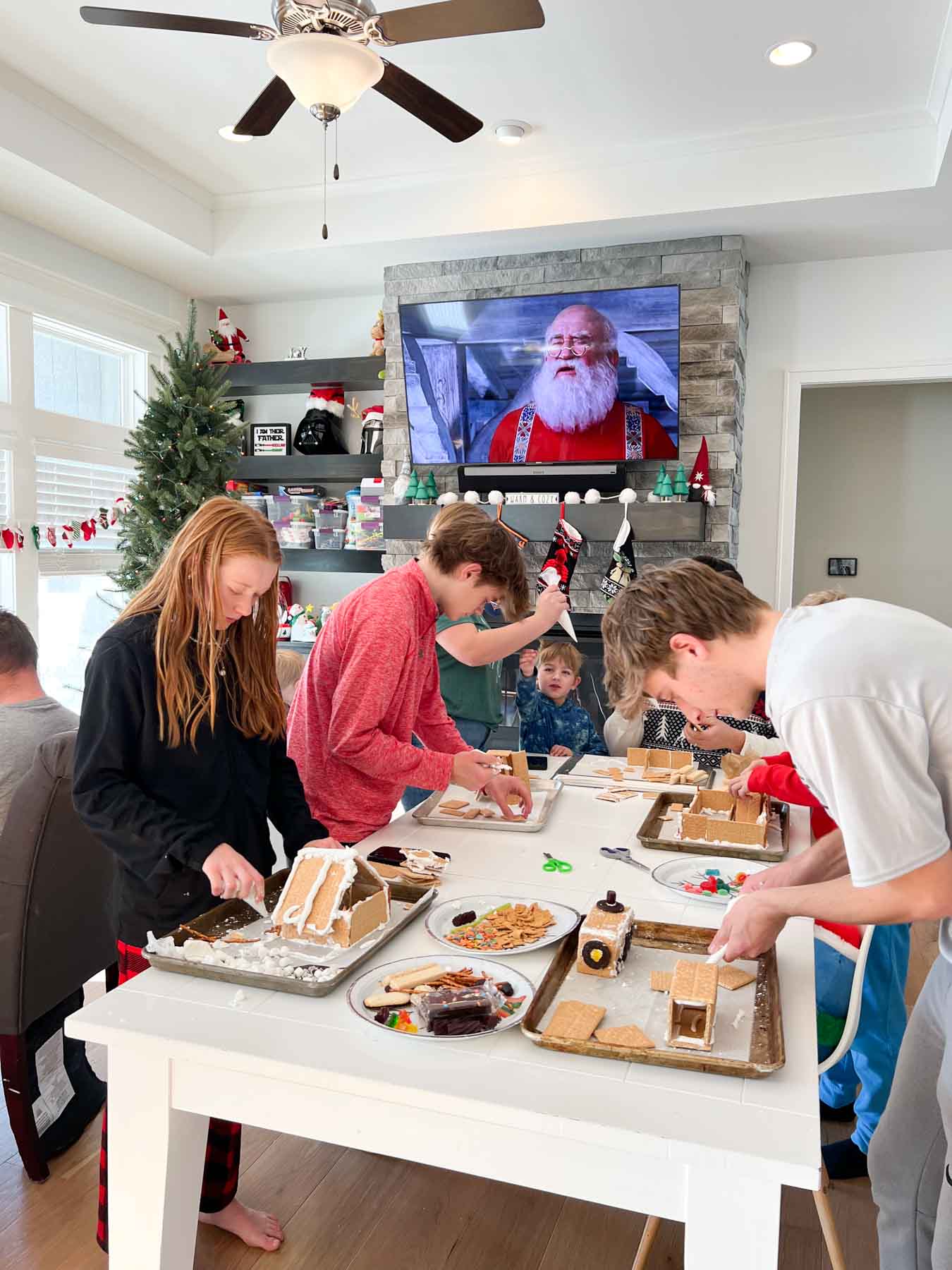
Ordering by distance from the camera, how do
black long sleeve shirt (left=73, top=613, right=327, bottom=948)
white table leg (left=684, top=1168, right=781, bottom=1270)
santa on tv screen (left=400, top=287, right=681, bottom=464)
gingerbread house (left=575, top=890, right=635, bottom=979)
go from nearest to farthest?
white table leg (left=684, top=1168, right=781, bottom=1270) < gingerbread house (left=575, top=890, right=635, bottom=979) < black long sleeve shirt (left=73, top=613, right=327, bottom=948) < santa on tv screen (left=400, top=287, right=681, bottom=464)

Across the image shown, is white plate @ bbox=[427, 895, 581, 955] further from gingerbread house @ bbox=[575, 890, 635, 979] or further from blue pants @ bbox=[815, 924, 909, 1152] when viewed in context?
blue pants @ bbox=[815, 924, 909, 1152]

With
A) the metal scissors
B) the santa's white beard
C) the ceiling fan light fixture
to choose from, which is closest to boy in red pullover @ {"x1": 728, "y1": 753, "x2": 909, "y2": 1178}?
the metal scissors

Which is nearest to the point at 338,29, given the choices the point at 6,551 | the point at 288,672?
the point at 288,672

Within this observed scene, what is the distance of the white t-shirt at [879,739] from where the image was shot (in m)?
1.05

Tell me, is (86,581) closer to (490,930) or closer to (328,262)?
(328,262)

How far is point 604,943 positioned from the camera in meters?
1.30

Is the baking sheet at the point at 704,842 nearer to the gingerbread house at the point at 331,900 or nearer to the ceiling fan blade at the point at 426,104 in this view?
the gingerbread house at the point at 331,900

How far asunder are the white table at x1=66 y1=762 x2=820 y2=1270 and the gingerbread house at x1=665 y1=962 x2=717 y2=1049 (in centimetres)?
5

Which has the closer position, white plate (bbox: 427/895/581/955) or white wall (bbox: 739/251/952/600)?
white plate (bbox: 427/895/581/955)

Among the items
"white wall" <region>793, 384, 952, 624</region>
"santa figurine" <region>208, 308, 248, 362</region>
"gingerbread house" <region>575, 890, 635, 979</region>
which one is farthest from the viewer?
"white wall" <region>793, 384, 952, 624</region>

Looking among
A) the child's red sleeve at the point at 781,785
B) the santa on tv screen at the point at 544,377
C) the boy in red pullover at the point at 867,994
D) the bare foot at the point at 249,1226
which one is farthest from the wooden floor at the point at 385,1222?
the santa on tv screen at the point at 544,377

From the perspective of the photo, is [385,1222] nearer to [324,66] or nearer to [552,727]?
[552,727]

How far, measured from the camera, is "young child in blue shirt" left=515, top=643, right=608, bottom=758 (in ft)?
10.6

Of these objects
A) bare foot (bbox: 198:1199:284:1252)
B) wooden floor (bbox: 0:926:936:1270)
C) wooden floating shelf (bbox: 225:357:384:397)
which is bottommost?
wooden floor (bbox: 0:926:936:1270)
